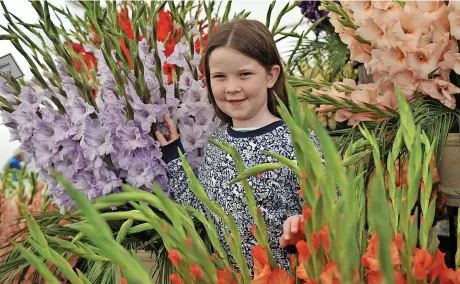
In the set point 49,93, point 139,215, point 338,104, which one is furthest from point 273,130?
point 139,215

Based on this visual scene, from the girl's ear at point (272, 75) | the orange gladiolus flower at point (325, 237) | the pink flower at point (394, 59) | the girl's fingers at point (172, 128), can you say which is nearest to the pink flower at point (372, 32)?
the pink flower at point (394, 59)

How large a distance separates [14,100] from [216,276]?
46cm

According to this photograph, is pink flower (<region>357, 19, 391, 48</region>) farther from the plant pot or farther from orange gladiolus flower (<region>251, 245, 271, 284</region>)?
orange gladiolus flower (<region>251, 245, 271, 284</region>)

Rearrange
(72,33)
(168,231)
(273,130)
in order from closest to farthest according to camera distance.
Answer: (168,231), (273,130), (72,33)

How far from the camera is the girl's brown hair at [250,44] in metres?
0.52

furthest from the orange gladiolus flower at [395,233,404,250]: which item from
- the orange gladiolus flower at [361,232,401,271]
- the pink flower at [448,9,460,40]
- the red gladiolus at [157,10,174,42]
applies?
the red gladiolus at [157,10,174,42]

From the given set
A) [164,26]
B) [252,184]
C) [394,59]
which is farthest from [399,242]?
[164,26]

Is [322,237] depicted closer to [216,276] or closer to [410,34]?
[216,276]

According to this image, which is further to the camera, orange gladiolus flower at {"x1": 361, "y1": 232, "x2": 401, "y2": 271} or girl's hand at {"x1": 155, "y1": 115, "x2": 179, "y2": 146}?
girl's hand at {"x1": 155, "y1": 115, "x2": 179, "y2": 146}

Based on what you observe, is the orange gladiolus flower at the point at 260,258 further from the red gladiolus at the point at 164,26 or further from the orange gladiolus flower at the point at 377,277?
the red gladiolus at the point at 164,26

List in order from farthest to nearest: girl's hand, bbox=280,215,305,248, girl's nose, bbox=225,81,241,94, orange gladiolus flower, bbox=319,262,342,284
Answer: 1. girl's nose, bbox=225,81,241,94
2. girl's hand, bbox=280,215,305,248
3. orange gladiolus flower, bbox=319,262,342,284

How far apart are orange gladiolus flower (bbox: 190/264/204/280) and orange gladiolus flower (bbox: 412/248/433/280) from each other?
0.25 ft

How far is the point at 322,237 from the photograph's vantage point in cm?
19

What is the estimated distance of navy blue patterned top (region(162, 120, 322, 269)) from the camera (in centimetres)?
52
